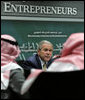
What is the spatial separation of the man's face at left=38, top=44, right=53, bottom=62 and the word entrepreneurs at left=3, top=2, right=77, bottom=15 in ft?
11.2

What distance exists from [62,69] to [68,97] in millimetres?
217

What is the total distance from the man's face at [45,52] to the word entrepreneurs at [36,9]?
3.42 meters

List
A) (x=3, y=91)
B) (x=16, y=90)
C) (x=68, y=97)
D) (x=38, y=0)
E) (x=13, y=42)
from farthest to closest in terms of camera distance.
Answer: (x=38, y=0)
(x=13, y=42)
(x=3, y=91)
(x=16, y=90)
(x=68, y=97)

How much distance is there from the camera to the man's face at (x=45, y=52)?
482 centimetres

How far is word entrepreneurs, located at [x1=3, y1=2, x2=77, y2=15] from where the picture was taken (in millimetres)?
8094

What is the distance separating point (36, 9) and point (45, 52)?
146 inches

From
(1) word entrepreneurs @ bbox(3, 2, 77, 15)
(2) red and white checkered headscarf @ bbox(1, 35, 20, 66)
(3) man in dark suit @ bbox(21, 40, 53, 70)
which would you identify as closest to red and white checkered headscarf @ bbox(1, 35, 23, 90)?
(2) red and white checkered headscarf @ bbox(1, 35, 20, 66)

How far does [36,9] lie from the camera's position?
839 centimetres

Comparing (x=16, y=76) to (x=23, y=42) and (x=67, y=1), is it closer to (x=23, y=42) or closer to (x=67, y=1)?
(x=23, y=42)

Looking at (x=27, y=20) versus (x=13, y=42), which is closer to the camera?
(x=13, y=42)

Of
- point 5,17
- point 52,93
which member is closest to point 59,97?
point 52,93

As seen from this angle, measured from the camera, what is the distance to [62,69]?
2.28 metres

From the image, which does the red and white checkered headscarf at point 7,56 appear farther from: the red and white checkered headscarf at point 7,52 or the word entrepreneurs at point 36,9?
the word entrepreneurs at point 36,9

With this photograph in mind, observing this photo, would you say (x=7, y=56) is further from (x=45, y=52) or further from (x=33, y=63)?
(x=45, y=52)
